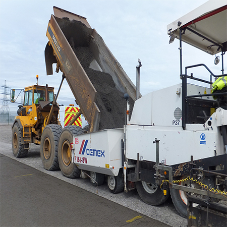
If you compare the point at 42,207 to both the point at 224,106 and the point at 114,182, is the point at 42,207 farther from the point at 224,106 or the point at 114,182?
the point at 224,106

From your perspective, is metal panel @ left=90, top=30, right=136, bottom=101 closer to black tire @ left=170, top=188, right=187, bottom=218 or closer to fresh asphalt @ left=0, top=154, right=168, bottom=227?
fresh asphalt @ left=0, top=154, right=168, bottom=227

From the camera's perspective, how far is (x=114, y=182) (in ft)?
14.9

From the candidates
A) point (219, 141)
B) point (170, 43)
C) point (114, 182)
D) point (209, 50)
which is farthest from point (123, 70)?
point (219, 141)

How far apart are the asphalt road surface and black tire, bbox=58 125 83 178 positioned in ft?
0.68

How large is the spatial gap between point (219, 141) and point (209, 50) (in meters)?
2.27

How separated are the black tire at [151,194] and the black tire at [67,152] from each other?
1902 mm

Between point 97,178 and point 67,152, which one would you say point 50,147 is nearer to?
point 67,152

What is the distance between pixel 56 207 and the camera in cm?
397

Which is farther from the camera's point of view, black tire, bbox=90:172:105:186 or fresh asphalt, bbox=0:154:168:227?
black tire, bbox=90:172:105:186

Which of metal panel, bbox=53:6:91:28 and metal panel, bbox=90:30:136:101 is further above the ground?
metal panel, bbox=53:6:91:28

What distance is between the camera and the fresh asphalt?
11.2ft

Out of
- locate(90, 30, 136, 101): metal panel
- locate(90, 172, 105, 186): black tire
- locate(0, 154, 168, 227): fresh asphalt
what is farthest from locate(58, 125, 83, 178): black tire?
locate(90, 30, 136, 101): metal panel

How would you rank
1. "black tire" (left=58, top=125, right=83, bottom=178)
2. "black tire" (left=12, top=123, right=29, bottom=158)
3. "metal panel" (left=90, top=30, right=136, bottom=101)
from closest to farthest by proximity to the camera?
"black tire" (left=58, top=125, right=83, bottom=178) → "metal panel" (left=90, top=30, right=136, bottom=101) → "black tire" (left=12, top=123, right=29, bottom=158)

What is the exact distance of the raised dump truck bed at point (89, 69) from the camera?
5320 millimetres
